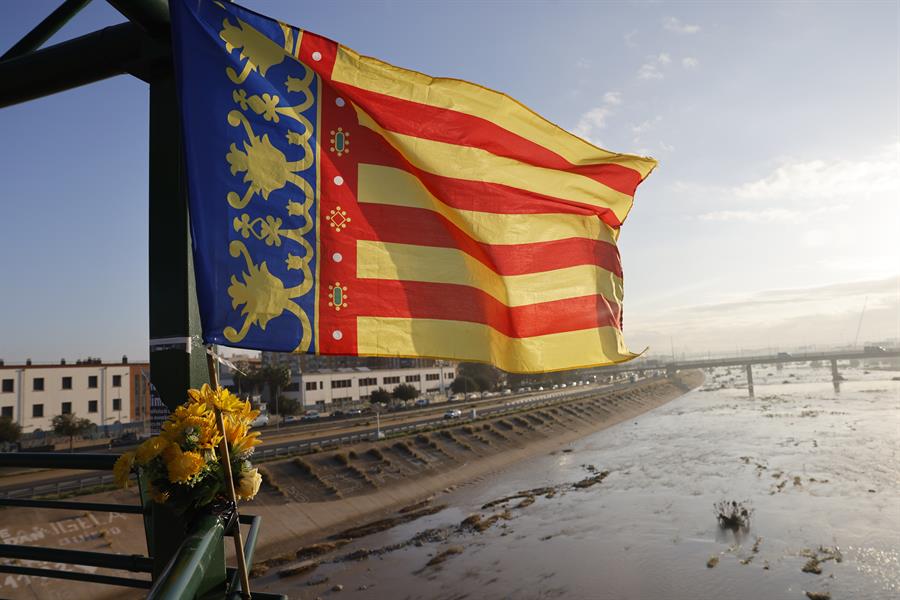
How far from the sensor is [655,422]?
276ft

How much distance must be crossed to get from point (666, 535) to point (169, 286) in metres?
31.2

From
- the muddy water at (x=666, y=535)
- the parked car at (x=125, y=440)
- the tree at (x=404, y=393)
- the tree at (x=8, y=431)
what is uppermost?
the tree at (x=8, y=431)

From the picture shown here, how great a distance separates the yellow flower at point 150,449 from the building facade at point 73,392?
57.4 metres

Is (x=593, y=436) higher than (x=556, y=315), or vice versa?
(x=556, y=315)

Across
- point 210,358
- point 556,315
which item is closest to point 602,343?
point 556,315

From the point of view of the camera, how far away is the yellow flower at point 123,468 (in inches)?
130

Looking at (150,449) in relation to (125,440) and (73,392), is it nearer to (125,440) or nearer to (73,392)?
(125,440)

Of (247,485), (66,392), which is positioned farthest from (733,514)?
(66,392)

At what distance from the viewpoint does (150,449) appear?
326cm

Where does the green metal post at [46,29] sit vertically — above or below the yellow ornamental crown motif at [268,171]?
above

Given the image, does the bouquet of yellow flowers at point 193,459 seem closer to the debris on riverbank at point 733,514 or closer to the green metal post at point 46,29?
the green metal post at point 46,29

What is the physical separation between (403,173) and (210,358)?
7.64 ft

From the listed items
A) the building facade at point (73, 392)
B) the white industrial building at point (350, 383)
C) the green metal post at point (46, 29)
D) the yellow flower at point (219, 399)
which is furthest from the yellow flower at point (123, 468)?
the white industrial building at point (350, 383)

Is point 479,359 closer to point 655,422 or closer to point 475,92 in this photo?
point 475,92
